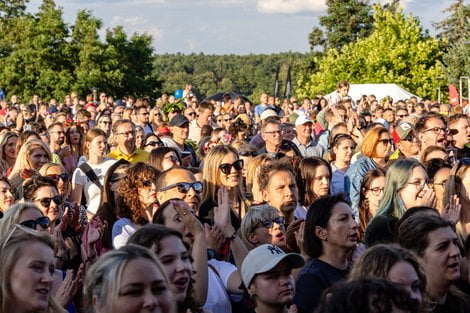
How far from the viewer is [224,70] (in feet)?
589

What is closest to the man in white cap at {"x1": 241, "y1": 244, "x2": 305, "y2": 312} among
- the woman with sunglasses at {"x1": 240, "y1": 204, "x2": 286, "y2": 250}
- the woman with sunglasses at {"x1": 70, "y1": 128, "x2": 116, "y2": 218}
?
the woman with sunglasses at {"x1": 240, "y1": 204, "x2": 286, "y2": 250}

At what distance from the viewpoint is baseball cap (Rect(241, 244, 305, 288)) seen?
17.8ft

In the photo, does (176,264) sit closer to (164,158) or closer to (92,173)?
(164,158)

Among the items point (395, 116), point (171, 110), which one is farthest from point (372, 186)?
point (395, 116)

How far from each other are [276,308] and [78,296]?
5.36 ft

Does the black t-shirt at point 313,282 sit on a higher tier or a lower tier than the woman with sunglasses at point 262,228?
lower

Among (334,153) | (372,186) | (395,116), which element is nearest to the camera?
(372,186)

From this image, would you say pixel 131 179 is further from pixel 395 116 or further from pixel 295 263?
pixel 395 116

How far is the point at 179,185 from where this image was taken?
23.6 ft

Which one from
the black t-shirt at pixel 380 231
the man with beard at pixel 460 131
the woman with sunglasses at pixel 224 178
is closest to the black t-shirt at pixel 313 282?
the black t-shirt at pixel 380 231

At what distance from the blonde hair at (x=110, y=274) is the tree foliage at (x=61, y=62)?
50.9 m

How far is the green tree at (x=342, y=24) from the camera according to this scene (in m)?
93.1

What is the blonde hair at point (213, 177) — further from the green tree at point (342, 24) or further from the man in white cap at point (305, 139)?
the green tree at point (342, 24)

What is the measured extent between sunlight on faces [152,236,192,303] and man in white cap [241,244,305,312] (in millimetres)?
689
